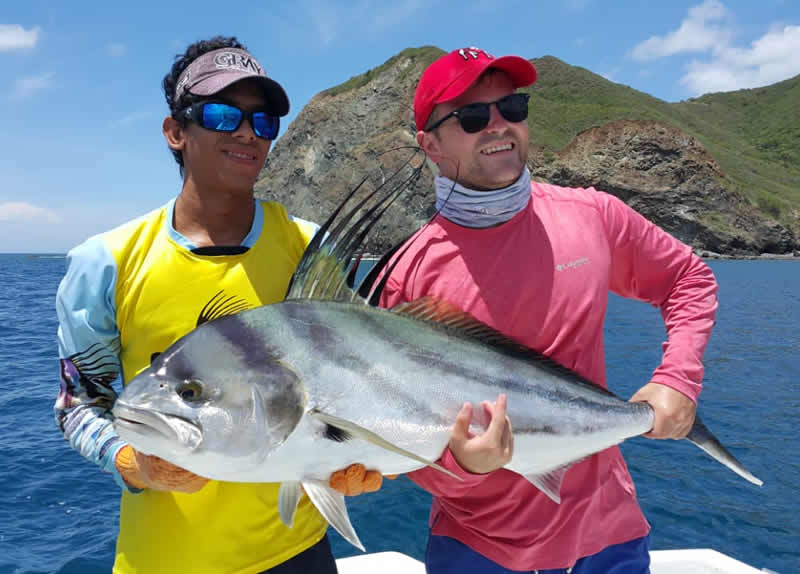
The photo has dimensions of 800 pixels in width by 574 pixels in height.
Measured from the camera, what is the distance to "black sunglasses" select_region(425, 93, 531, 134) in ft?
7.21

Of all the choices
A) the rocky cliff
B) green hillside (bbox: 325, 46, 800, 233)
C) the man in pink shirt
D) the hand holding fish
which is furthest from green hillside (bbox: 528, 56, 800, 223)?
the hand holding fish

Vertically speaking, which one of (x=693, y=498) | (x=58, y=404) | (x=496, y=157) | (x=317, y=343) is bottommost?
(x=693, y=498)

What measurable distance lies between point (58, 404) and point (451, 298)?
56.9 inches

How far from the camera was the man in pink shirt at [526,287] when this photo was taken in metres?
2.06

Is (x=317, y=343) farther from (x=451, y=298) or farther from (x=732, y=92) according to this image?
(x=732, y=92)

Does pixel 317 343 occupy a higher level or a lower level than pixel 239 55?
lower

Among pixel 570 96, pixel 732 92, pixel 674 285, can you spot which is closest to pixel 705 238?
pixel 570 96

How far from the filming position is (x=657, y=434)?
206cm

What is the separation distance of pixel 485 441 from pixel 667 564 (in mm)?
2849

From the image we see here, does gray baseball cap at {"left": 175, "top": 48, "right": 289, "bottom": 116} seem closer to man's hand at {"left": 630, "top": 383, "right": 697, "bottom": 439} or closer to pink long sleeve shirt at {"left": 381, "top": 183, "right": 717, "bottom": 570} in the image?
pink long sleeve shirt at {"left": 381, "top": 183, "right": 717, "bottom": 570}

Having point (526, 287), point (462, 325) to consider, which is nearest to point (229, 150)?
point (462, 325)

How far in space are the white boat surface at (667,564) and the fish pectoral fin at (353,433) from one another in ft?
A: 8.32

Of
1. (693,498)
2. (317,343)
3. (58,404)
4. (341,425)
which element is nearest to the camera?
(341,425)

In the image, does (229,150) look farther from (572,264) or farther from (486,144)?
(572,264)
